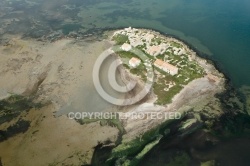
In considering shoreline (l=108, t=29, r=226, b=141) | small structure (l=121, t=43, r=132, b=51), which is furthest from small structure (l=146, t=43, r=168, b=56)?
shoreline (l=108, t=29, r=226, b=141)

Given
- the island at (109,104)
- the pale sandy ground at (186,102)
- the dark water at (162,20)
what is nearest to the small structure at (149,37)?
the island at (109,104)

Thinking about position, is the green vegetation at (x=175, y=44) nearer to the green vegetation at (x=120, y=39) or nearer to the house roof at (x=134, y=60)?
the green vegetation at (x=120, y=39)

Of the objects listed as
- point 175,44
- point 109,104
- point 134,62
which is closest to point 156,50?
point 175,44

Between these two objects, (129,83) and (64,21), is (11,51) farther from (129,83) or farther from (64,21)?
(129,83)

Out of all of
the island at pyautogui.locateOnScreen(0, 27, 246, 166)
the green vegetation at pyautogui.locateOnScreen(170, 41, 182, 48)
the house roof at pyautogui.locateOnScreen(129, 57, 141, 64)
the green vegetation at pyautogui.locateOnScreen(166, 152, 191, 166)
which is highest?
the green vegetation at pyautogui.locateOnScreen(170, 41, 182, 48)

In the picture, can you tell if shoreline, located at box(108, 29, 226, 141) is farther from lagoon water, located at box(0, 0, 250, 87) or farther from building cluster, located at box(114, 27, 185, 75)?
lagoon water, located at box(0, 0, 250, 87)

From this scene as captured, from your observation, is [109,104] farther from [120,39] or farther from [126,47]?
[120,39]

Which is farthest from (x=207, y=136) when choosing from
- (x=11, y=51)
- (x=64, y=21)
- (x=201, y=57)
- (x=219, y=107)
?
(x=64, y=21)
